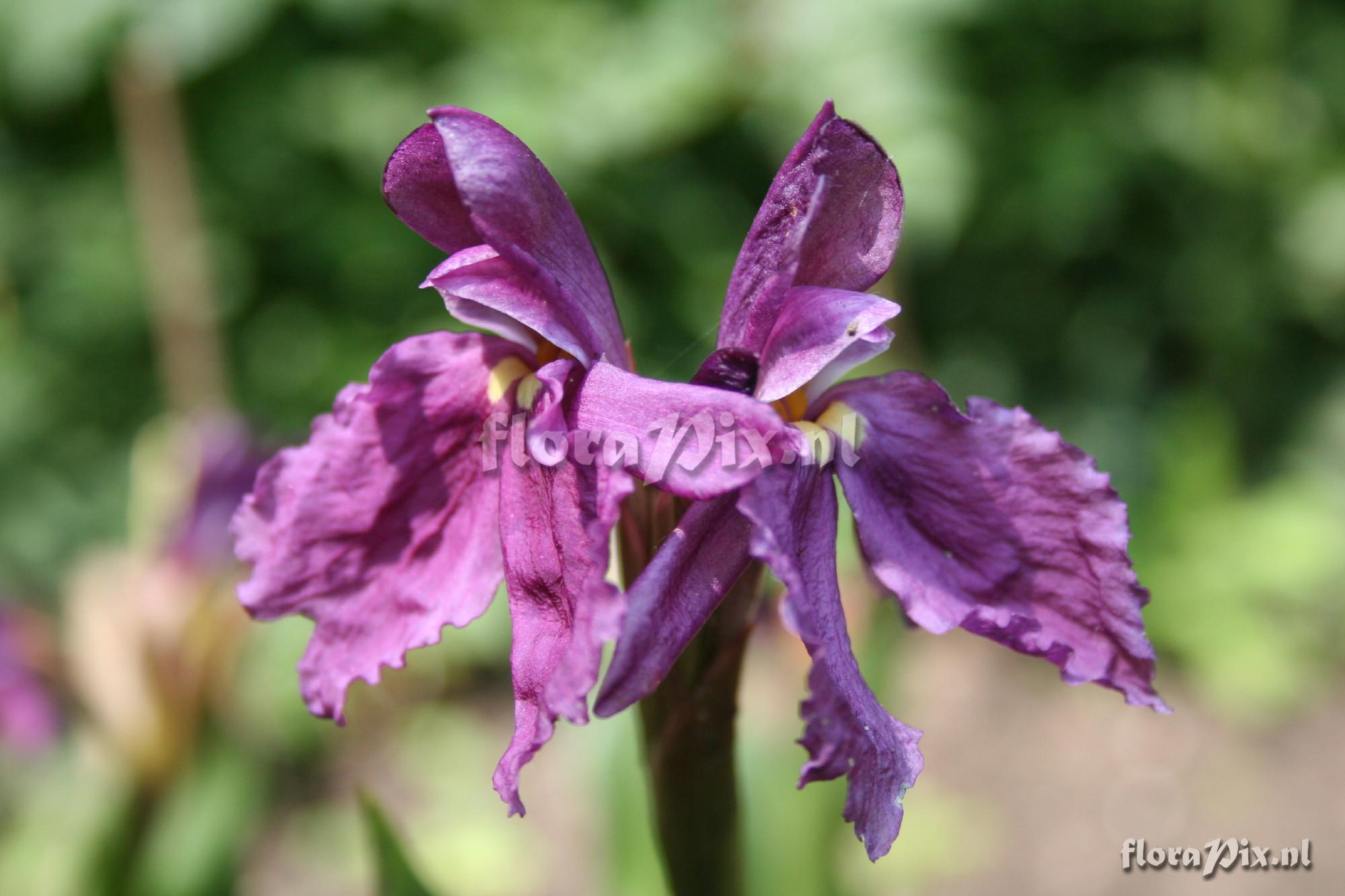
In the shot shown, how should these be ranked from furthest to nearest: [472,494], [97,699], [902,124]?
[902,124] < [97,699] < [472,494]

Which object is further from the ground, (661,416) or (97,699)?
(661,416)

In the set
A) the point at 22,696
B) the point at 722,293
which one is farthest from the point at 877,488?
the point at 722,293

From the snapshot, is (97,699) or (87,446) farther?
(87,446)

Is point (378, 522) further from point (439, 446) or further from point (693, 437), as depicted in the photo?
point (693, 437)

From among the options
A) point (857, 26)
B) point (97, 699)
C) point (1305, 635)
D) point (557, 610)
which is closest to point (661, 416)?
point (557, 610)

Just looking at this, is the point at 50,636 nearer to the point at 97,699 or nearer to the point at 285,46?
the point at 97,699

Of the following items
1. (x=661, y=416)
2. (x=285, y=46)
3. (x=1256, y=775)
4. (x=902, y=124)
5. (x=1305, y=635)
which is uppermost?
(x=285, y=46)
